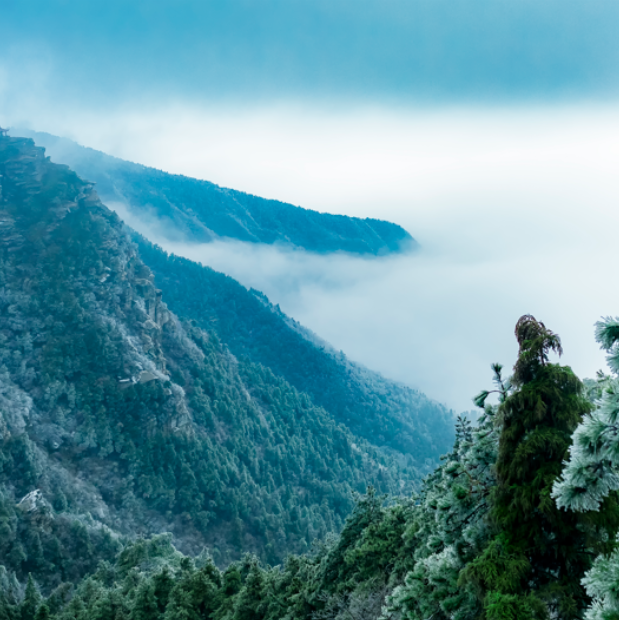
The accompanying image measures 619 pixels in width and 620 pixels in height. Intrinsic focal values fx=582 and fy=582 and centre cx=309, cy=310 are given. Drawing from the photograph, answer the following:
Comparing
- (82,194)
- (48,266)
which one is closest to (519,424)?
(48,266)

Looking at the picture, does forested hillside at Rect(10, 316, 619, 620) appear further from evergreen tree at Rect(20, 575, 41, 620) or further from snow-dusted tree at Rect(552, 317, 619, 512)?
evergreen tree at Rect(20, 575, 41, 620)

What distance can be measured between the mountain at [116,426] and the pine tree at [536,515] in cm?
9668

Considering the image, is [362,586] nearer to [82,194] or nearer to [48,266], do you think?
[48,266]

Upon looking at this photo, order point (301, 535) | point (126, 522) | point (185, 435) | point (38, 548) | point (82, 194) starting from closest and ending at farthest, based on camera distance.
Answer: point (38, 548)
point (126, 522)
point (301, 535)
point (185, 435)
point (82, 194)

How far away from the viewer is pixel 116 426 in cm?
13750

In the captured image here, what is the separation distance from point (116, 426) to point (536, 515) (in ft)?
454

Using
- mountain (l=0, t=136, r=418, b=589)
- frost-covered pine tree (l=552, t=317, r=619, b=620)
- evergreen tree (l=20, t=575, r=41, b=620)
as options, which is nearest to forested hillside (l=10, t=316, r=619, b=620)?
frost-covered pine tree (l=552, t=317, r=619, b=620)

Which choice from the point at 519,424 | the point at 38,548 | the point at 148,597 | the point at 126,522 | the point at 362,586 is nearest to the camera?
the point at 519,424

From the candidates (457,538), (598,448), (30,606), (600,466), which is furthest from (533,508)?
(30,606)

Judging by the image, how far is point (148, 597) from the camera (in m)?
46.3

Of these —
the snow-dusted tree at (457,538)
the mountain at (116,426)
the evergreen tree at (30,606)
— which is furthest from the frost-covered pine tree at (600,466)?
the mountain at (116,426)

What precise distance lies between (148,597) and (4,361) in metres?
110

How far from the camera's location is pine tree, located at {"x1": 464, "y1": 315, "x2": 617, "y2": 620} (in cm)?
968

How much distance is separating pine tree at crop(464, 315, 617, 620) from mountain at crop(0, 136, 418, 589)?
96678 mm
